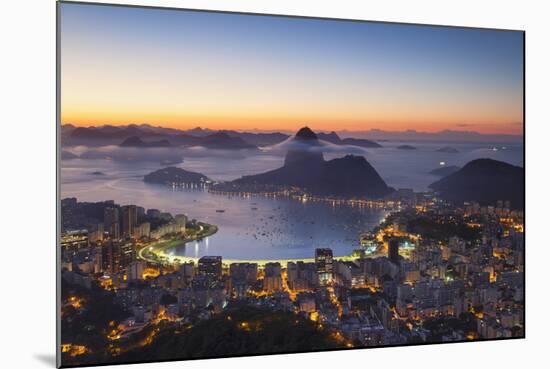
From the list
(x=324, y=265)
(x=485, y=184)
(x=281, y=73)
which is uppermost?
(x=281, y=73)

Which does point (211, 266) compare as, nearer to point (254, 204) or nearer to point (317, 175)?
point (254, 204)

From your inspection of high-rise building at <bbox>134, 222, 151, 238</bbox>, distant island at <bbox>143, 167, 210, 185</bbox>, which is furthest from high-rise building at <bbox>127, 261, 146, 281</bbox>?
distant island at <bbox>143, 167, 210, 185</bbox>

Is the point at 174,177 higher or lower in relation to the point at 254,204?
higher

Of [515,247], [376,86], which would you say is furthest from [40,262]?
[515,247]

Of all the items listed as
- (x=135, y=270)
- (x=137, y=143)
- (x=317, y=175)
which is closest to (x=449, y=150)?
(x=317, y=175)

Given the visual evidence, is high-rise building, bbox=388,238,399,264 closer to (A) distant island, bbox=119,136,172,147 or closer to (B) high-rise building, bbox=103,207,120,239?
(A) distant island, bbox=119,136,172,147

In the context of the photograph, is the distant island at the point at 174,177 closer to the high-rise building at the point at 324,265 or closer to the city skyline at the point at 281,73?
the city skyline at the point at 281,73
